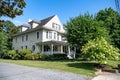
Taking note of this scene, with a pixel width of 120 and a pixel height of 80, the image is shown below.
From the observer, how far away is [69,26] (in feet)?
82.8

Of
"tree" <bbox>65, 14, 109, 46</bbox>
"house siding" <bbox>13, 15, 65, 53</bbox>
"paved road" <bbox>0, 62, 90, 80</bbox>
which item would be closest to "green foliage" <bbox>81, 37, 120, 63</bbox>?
"paved road" <bbox>0, 62, 90, 80</bbox>

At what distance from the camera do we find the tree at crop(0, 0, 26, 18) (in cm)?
736

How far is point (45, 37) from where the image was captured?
107ft

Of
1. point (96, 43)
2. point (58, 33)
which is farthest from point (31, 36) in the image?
point (96, 43)

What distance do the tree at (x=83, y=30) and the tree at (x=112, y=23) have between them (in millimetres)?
12832

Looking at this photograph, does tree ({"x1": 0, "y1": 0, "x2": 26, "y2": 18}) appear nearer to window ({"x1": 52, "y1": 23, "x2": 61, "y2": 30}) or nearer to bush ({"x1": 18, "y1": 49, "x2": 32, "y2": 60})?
bush ({"x1": 18, "y1": 49, "x2": 32, "y2": 60})

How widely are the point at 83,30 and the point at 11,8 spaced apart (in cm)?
1724

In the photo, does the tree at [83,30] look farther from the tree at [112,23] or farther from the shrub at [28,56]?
the tree at [112,23]

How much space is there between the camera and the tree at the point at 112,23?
3738cm

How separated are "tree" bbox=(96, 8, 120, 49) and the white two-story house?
31.7ft

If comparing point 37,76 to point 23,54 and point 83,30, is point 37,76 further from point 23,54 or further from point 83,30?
point 23,54

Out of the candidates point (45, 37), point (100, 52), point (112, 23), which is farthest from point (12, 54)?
point (112, 23)

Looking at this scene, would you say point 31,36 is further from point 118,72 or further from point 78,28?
point 118,72

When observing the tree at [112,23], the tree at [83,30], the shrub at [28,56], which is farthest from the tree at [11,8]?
the tree at [112,23]
